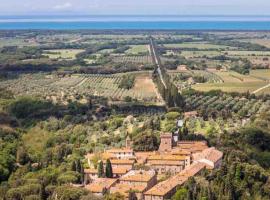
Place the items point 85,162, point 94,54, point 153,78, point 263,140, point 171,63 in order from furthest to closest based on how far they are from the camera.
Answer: point 94,54 < point 171,63 < point 153,78 < point 263,140 < point 85,162

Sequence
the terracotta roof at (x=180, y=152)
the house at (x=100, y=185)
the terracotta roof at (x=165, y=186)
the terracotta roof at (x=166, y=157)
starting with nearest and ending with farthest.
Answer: the terracotta roof at (x=165, y=186), the house at (x=100, y=185), the terracotta roof at (x=166, y=157), the terracotta roof at (x=180, y=152)

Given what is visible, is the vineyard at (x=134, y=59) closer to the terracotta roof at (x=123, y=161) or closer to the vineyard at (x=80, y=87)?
the vineyard at (x=80, y=87)

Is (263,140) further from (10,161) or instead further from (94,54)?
(94,54)

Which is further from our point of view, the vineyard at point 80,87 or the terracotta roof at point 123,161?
the vineyard at point 80,87

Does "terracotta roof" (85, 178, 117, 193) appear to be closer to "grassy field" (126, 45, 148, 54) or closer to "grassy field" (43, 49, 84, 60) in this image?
"grassy field" (43, 49, 84, 60)

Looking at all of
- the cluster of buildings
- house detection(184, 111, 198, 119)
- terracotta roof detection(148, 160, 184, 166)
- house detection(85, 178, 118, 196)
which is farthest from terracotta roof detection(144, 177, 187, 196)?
house detection(184, 111, 198, 119)

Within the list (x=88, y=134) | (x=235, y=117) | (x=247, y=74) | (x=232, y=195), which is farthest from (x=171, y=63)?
(x=232, y=195)

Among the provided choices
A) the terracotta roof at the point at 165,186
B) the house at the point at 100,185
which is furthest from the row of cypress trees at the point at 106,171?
the terracotta roof at the point at 165,186
